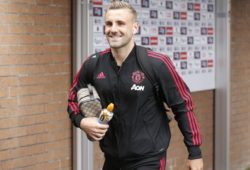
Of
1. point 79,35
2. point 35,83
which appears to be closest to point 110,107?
point 35,83

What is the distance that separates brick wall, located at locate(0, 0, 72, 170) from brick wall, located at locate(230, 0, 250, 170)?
343 centimetres

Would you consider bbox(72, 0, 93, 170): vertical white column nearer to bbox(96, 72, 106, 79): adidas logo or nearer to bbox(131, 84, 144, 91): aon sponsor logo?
bbox(96, 72, 106, 79): adidas logo

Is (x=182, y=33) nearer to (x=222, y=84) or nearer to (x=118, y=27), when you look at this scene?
(x=222, y=84)

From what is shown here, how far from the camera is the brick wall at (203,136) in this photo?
25.2ft

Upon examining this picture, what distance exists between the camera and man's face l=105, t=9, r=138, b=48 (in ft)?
14.1

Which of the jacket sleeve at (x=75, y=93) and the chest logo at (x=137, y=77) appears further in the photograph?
the jacket sleeve at (x=75, y=93)

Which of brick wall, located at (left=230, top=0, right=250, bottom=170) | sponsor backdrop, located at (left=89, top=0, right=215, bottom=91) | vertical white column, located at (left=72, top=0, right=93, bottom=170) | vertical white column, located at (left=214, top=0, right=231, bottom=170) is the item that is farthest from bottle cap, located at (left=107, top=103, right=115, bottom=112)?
brick wall, located at (left=230, top=0, right=250, bottom=170)

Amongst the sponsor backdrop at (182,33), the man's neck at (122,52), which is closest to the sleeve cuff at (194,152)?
the man's neck at (122,52)

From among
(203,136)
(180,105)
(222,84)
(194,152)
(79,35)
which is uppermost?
(79,35)

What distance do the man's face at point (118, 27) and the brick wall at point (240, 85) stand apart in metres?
4.66

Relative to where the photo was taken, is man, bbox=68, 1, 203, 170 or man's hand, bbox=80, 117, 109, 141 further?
man, bbox=68, 1, 203, 170

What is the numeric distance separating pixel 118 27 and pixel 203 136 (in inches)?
172

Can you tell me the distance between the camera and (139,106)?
14.2 ft

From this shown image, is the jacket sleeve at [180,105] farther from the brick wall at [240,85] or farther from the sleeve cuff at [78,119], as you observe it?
the brick wall at [240,85]
